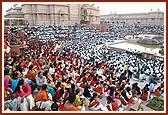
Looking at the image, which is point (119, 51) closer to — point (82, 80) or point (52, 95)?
point (82, 80)

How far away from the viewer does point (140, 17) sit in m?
54.4

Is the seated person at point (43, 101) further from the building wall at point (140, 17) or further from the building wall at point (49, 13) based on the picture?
the building wall at point (140, 17)

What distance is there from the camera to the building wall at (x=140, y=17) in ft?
157

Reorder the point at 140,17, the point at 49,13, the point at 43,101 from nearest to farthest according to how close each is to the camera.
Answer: the point at 43,101 → the point at 49,13 → the point at 140,17

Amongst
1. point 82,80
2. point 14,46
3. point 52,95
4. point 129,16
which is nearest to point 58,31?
point 14,46

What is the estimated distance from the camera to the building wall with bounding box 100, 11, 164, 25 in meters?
47.8

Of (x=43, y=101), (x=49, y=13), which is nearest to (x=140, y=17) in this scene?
(x=49, y=13)

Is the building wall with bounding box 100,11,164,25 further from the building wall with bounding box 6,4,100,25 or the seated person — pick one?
the seated person

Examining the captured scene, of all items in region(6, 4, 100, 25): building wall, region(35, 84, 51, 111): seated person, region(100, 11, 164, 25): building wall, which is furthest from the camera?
region(100, 11, 164, 25): building wall

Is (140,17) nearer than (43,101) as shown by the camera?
No

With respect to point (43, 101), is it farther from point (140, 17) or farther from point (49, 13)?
point (140, 17)

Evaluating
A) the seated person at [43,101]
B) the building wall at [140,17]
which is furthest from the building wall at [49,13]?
the seated person at [43,101]

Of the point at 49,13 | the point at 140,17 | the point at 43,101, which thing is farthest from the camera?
the point at 140,17

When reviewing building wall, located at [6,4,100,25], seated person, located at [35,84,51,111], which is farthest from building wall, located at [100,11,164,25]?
seated person, located at [35,84,51,111]
